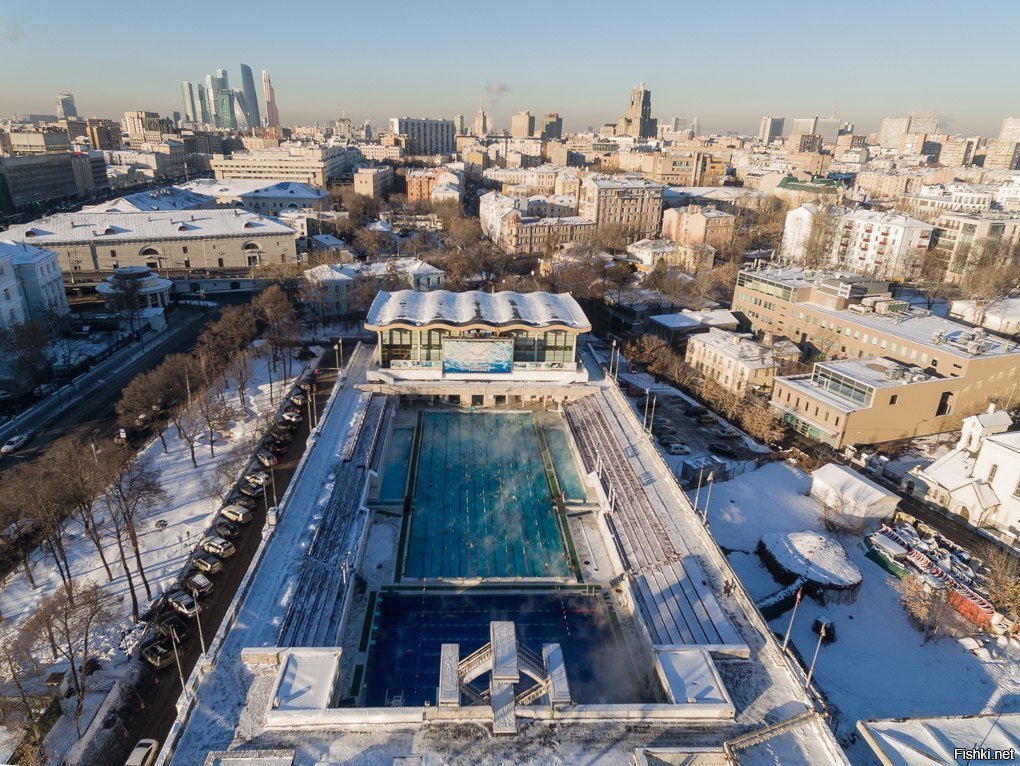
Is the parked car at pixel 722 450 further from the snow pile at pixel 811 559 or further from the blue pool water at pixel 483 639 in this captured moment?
the blue pool water at pixel 483 639

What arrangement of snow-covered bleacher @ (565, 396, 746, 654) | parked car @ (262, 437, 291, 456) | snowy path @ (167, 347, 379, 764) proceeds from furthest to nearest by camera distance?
parked car @ (262, 437, 291, 456) < snow-covered bleacher @ (565, 396, 746, 654) < snowy path @ (167, 347, 379, 764)

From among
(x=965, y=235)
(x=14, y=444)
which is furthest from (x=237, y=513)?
(x=965, y=235)

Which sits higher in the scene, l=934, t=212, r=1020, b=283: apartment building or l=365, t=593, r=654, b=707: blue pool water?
l=934, t=212, r=1020, b=283: apartment building

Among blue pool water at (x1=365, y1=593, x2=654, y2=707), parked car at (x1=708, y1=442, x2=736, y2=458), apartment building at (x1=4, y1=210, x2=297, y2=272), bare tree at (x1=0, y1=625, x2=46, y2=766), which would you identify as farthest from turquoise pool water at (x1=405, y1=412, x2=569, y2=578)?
apartment building at (x1=4, y1=210, x2=297, y2=272)

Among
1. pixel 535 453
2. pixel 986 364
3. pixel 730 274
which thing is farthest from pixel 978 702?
pixel 730 274

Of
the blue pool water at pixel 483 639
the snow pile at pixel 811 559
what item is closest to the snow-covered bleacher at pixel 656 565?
the blue pool water at pixel 483 639

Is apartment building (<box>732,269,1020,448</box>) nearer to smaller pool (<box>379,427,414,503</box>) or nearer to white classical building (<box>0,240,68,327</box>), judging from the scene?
smaller pool (<box>379,427,414,503</box>)
